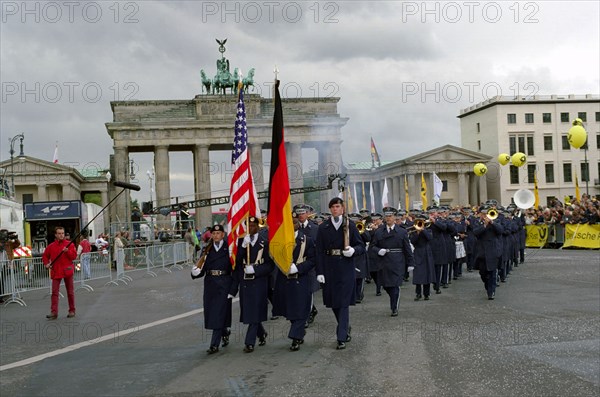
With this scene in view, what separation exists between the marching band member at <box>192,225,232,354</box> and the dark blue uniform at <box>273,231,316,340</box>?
74 centimetres

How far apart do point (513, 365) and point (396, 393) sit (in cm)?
183

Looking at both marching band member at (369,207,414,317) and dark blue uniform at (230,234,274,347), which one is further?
marching band member at (369,207,414,317)

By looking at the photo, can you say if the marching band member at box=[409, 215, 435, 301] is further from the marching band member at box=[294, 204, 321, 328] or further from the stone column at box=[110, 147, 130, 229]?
the stone column at box=[110, 147, 130, 229]

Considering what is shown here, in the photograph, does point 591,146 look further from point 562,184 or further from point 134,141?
point 134,141

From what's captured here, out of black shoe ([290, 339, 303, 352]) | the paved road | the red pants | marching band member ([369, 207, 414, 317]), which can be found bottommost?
the paved road

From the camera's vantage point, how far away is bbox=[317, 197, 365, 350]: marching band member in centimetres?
970

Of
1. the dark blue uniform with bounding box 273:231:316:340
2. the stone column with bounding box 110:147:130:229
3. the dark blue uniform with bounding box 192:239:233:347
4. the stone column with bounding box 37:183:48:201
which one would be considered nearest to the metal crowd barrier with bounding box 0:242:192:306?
the dark blue uniform with bounding box 192:239:233:347

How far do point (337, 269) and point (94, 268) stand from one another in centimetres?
1494

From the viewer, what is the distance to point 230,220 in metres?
10.1

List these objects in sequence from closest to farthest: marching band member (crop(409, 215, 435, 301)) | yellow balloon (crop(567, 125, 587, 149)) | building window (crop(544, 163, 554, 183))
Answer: marching band member (crop(409, 215, 435, 301)) < yellow balloon (crop(567, 125, 587, 149)) < building window (crop(544, 163, 554, 183))

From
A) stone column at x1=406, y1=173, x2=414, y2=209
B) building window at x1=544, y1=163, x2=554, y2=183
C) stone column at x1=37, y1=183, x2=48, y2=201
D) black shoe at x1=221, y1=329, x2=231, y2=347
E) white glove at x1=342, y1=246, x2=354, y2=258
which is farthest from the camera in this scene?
building window at x1=544, y1=163, x2=554, y2=183

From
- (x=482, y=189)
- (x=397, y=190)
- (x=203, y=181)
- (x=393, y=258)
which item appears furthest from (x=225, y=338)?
(x=482, y=189)

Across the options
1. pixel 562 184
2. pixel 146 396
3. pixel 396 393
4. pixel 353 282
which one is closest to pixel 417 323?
pixel 353 282

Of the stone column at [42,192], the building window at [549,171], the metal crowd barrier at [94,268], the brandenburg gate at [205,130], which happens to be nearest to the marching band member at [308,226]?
the metal crowd barrier at [94,268]
